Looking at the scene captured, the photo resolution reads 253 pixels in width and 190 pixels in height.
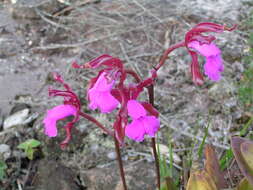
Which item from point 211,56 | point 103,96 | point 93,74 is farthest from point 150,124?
point 93,74

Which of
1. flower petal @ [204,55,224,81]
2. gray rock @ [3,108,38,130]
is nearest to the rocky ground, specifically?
gray rock @ [3,108,38,130]

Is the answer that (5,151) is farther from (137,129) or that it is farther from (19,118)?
(137,129)

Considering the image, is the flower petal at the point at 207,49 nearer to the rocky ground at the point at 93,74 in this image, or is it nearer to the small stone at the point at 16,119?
the rocky ground at the point at 93,74

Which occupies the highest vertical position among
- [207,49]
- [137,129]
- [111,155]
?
[207,49]

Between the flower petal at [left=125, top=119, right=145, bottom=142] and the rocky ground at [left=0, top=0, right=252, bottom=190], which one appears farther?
the rocky ground at [left=0, top=0, right=252, bottom=190]

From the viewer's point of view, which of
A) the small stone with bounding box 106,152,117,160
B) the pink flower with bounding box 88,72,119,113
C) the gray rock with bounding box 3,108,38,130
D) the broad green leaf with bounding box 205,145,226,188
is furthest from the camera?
the gray rock with bounding box 3,108,38,130

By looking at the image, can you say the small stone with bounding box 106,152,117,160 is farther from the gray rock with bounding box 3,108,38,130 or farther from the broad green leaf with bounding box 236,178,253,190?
the broad green leaf with bounding box 236,178,253,190

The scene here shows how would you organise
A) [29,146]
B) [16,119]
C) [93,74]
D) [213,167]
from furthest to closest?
1. [93,74]
2. [16,119]
3. [29,146]
4. [213,167]
